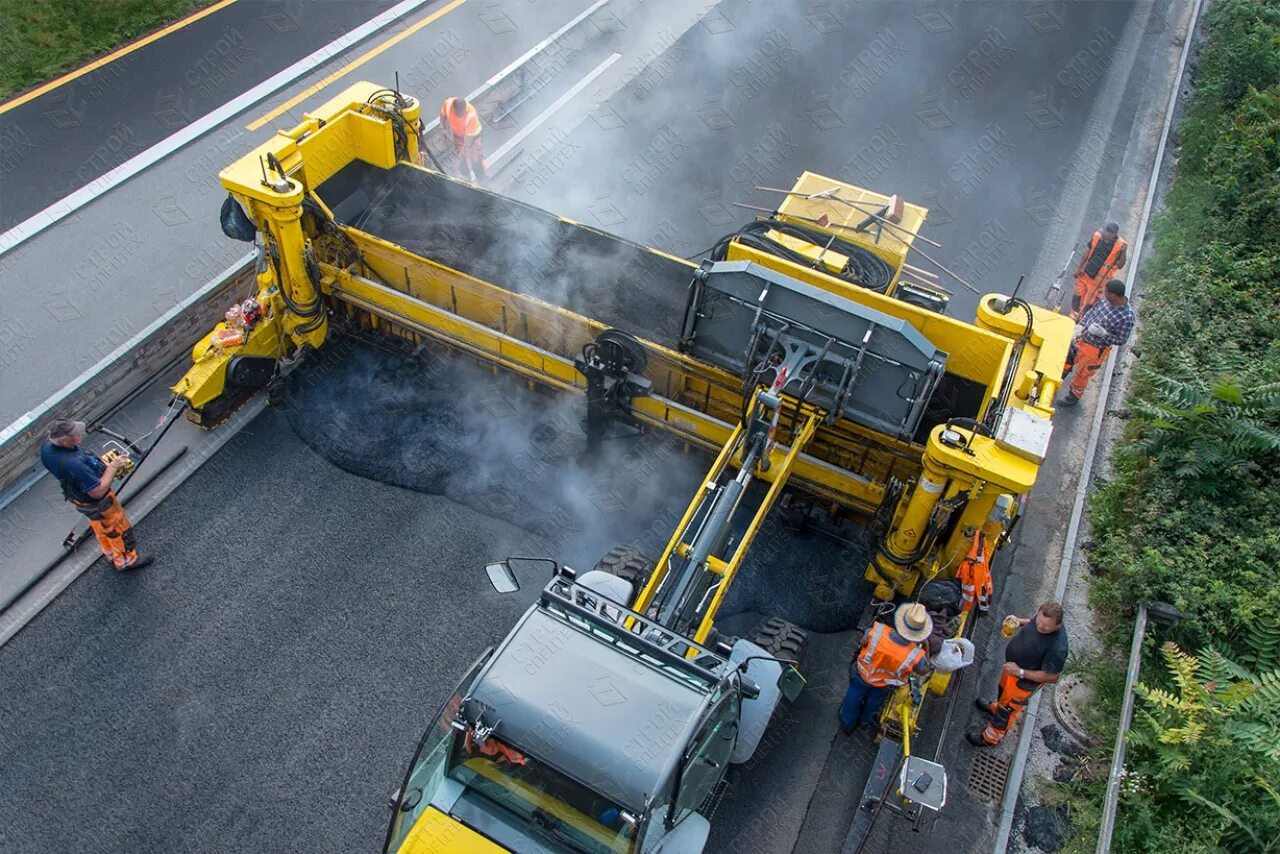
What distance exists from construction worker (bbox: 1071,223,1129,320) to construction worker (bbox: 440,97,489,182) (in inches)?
272

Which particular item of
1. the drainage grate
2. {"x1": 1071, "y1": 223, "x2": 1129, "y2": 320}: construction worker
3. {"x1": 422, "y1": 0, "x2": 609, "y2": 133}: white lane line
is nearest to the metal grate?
the drainage grate

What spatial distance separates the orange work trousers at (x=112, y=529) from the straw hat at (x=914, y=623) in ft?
19.4

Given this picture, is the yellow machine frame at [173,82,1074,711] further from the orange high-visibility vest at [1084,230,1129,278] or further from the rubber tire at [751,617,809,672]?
the orange high-visibility vest at [1084,230,1129,278]

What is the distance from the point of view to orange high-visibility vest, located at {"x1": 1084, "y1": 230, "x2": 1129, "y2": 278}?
1011 centimetres

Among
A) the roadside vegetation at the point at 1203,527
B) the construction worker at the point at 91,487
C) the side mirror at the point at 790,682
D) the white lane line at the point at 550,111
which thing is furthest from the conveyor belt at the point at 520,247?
the roadside vegetation at the point at 1203,527

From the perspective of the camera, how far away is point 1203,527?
26.6 feet

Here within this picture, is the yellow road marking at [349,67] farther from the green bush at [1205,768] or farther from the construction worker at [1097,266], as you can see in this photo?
the green bush at [1205,768]

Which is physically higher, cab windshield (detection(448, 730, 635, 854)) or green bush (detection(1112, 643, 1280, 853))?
green bush (detection(1112, 643, 1280, 853))

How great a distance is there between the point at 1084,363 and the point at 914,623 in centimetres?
487

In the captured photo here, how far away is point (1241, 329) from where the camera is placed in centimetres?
998

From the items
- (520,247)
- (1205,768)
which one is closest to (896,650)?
(1205,768)

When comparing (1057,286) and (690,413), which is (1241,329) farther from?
(690,413)

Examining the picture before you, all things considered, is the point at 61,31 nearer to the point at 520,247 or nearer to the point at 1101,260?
the point at 520,247

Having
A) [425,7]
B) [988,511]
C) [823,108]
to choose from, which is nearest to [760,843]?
[988,511]
